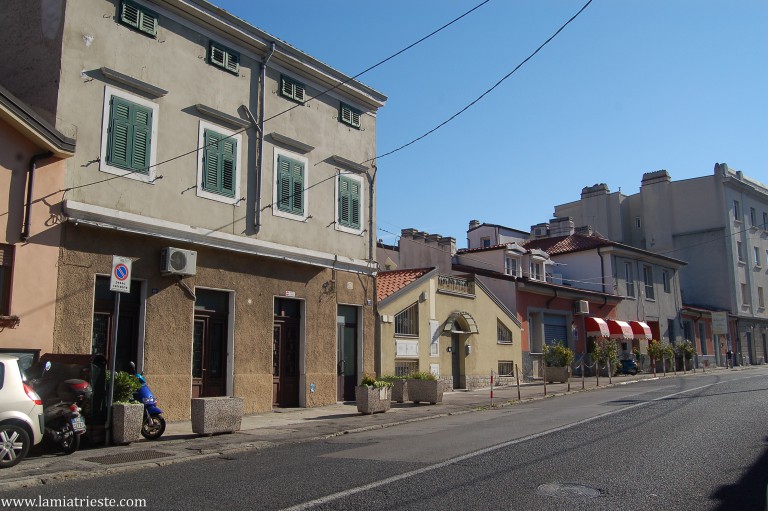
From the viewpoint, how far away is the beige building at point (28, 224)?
39.1ft

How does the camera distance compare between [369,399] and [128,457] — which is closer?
[128,457]

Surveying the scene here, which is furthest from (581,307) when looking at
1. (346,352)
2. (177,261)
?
(177,261)

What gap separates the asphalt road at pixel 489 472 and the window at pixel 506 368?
1424cm

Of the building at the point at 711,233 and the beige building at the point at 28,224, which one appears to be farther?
the building at the point at 711,233

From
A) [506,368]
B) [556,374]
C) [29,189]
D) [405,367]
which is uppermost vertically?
[29,189]

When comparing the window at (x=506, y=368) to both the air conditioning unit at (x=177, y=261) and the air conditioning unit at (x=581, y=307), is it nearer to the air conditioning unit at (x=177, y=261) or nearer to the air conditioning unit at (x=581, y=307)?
the air conditioning unit at (x=581, y=307)

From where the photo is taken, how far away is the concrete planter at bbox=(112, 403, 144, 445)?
11344 mm

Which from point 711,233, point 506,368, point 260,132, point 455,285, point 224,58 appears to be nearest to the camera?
point 224,58

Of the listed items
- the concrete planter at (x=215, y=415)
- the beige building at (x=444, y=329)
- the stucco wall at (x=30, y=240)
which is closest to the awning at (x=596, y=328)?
the beige building at (x=444, y=329)

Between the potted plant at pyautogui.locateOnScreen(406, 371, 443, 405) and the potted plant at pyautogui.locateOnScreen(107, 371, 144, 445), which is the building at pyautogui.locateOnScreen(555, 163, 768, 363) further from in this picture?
the potted plant at pyautogui.locateOnScreen(107, 371, 144, 445)

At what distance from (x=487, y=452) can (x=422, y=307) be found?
13.3m

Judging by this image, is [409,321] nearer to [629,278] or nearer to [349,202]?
[349,202]

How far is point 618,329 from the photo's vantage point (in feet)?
124

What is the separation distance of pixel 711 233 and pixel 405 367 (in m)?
37.9
